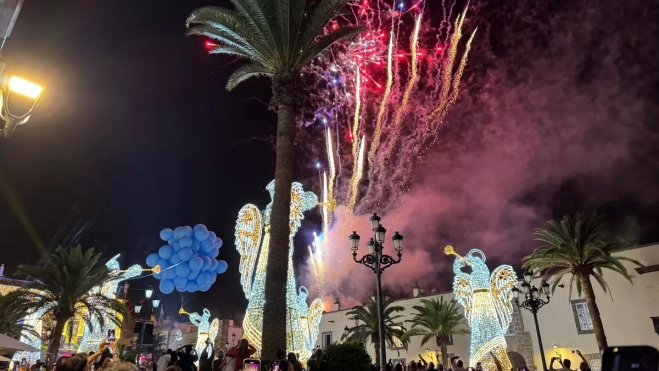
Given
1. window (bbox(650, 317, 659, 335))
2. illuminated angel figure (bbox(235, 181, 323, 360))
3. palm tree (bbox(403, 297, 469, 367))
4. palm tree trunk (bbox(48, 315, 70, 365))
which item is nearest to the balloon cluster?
palm tree trunk (bbox(48, 315, 70, 365))

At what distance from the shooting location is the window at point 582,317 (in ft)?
86.4

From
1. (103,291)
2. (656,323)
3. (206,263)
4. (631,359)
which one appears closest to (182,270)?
(206,263)

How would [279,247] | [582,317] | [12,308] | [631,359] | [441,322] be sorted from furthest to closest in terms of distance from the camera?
[441,322] < [582,317] < [12,308] < [279,247] < [631,359]

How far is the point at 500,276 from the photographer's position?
21969 millimetres

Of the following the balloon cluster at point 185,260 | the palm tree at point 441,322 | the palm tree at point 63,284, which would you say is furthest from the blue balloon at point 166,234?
the palm tree at point 441,322

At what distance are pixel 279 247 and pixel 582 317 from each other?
24.5 metres

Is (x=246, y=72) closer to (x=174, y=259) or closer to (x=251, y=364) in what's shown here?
(x=251, y=364)

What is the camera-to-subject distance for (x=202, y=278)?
2144cm

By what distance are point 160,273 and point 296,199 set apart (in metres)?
9.42

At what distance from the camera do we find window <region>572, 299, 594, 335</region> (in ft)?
86.4

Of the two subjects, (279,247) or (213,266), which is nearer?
(279,247)

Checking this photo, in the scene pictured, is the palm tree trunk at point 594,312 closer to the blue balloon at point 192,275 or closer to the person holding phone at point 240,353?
the person holding phone at point 240,353

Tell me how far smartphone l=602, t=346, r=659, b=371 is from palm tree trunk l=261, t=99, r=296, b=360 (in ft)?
30.3

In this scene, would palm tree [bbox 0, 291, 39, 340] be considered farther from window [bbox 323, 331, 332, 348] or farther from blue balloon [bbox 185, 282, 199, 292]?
window [bbox 323, 331, 332, 348]
